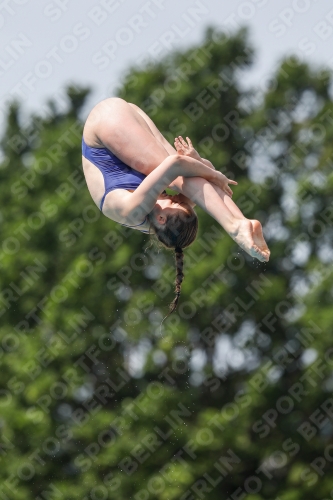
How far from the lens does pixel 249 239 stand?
746 cm

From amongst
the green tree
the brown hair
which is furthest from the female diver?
the green tree

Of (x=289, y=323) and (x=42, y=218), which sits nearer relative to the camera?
(x=289, y=323)

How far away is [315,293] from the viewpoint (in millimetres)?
20609

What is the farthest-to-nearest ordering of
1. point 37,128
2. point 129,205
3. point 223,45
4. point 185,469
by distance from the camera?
point 37,128 < point 223,45 < point 185,469 < point 129,205

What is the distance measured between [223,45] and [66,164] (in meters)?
4.30

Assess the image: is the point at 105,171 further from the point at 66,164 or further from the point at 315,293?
the point at 66,164

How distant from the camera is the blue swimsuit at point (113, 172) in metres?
7.99

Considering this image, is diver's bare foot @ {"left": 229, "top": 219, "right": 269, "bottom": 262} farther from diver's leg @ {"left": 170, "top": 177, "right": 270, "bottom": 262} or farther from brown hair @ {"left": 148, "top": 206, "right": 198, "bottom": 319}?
brown hair @ {"left": 148, "top": 206, "right": 198, "bottom": 319}

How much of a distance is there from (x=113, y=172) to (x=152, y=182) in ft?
2.11

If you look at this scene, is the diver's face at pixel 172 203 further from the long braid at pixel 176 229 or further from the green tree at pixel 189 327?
the green tree at pixel 189 327

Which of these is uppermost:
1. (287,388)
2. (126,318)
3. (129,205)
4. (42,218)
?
(129,205)

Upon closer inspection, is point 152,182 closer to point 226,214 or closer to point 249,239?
point 226,214

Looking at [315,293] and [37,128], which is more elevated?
[37,128]

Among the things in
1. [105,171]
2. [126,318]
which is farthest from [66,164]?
[105,171]
